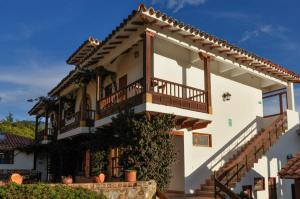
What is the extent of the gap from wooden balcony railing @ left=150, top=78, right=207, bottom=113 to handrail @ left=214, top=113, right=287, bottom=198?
2.55 meters

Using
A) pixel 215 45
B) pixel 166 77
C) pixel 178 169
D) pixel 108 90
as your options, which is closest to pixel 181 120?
pixel 166 77

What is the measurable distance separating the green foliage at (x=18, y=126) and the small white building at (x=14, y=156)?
55.3 feet

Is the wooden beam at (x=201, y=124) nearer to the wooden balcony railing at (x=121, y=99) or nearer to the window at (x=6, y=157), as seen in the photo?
the wooden balcony railing at (x=121, y=99)

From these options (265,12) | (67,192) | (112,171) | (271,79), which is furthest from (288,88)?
(67,192)

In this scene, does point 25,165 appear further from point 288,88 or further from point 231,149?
point 288,88

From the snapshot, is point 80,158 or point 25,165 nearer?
point 80,158

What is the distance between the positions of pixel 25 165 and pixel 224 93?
18918mm

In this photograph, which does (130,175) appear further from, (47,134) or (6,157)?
(6,157)

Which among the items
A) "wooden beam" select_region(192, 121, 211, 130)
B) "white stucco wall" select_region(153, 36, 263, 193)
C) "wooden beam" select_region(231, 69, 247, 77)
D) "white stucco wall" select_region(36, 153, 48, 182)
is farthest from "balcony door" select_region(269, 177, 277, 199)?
"white stucco wall" select_region(36, 153, 48, 182)

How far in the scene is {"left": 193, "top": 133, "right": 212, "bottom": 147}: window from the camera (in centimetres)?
1547

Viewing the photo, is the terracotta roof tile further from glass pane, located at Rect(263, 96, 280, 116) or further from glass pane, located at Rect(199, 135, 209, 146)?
glass pane, located at Rect(263, 96, 280, 116)

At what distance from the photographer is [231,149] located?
17125mm

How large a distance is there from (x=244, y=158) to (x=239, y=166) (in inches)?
22.1

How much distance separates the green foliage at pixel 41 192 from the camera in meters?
8.45
